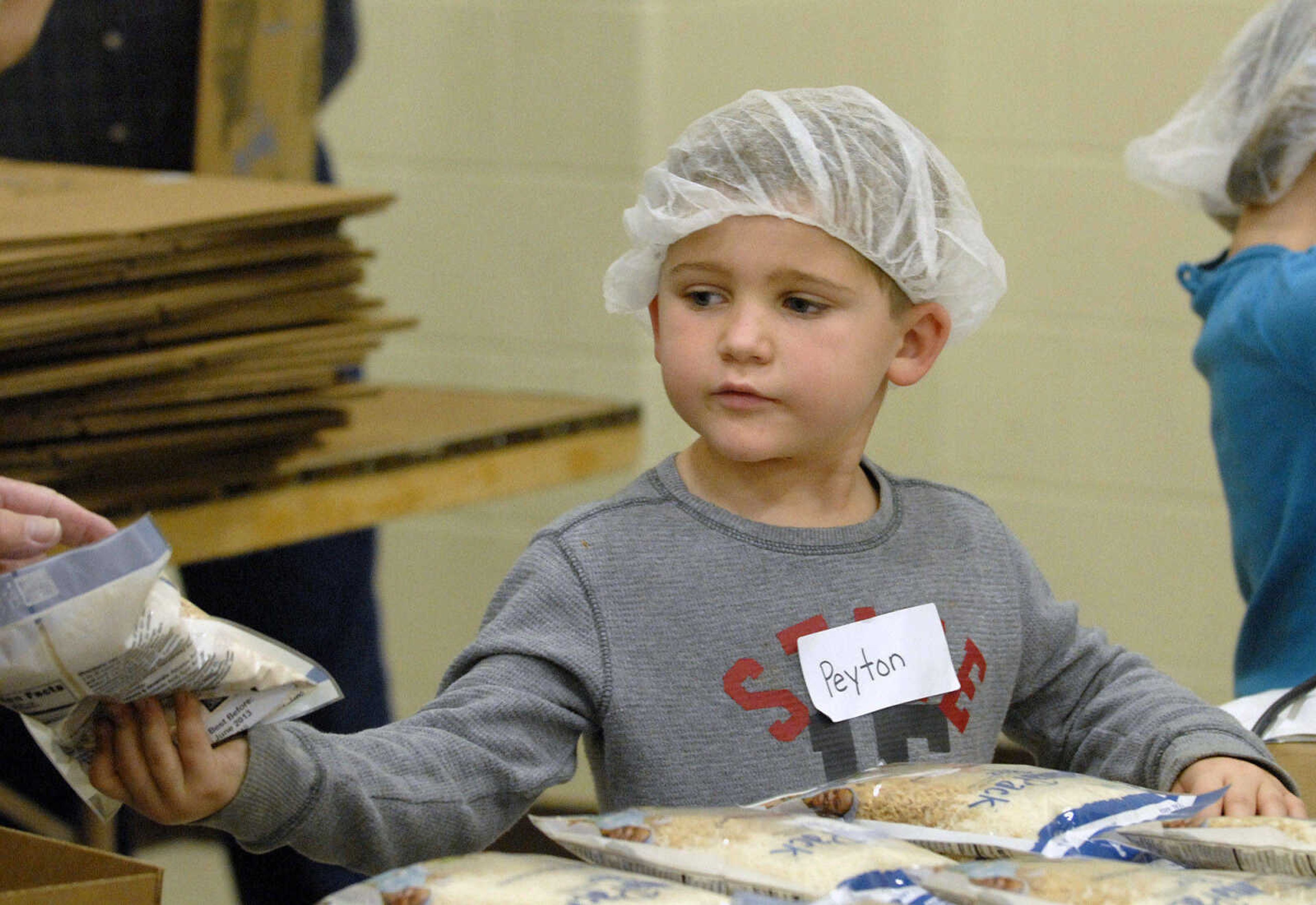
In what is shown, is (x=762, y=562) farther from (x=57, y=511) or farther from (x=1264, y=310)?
(x=1264, y=310)

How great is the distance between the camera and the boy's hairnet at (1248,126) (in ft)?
5.06

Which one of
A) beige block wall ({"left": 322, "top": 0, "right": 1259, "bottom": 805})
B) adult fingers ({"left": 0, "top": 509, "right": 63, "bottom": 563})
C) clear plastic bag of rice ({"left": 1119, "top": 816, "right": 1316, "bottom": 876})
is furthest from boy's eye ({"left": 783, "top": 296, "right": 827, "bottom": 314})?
beige block wall ({"left": 322, "top": 0, "right": 1259, "bottom": 805})

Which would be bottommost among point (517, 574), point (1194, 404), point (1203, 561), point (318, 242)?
point (1203, 561)

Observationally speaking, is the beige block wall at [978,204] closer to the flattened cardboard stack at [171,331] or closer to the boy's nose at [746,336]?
the flattened cardboard stack at [171,331]

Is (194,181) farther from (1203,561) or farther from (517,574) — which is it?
(1203,561)

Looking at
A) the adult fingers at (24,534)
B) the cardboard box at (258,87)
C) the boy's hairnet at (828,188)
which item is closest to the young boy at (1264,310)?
the boy's hairnet at (828,188)

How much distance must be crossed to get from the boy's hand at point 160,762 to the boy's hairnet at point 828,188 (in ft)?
1.43

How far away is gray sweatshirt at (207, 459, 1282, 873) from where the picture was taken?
3.02 feet

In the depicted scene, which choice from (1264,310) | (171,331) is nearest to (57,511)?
(171,331)

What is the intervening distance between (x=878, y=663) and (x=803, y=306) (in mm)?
231

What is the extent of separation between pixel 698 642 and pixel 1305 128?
88 cm

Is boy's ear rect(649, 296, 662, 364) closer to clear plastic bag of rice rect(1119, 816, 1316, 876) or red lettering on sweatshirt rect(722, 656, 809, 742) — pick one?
red lettering on sweatshirt rect(722, 656, 809, 742)

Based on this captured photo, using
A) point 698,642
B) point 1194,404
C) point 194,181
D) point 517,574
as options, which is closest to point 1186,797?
point 698,642

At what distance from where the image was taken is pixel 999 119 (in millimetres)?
2703
